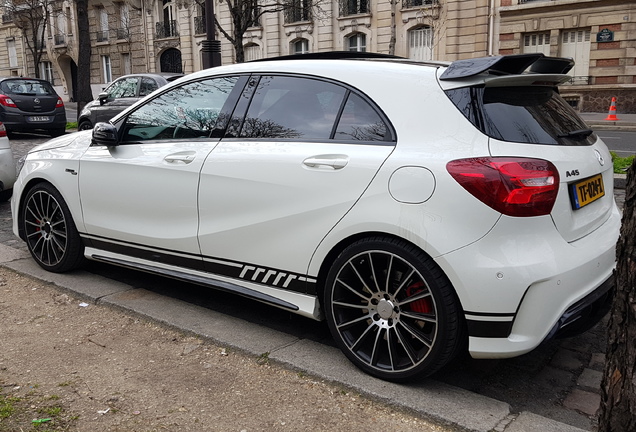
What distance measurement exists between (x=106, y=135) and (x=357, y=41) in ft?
94.1

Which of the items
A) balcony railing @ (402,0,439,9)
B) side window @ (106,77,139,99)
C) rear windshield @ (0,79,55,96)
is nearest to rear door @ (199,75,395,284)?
side window @ (106,77,139,99)

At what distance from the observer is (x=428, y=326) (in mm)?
2959

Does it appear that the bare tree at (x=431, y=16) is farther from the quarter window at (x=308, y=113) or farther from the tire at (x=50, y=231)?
the quarter window at (x=308, y=113)

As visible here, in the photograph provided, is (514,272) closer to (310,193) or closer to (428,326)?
(428,326)

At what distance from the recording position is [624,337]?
1.81 metres

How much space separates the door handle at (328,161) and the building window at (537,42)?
24787 mm

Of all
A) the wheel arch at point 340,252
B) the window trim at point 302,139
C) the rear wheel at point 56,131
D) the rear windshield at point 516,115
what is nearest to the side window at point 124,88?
the rear wheel at point 56,131

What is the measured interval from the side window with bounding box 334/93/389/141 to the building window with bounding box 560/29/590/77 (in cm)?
2406

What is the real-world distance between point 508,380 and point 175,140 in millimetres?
2468

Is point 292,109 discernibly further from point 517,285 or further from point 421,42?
point 421,42

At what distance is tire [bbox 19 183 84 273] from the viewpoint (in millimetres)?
4594

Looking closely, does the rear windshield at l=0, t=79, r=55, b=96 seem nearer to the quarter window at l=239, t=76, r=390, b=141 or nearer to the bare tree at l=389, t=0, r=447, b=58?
the quarter window at l=239, t=76, r=390, b=141

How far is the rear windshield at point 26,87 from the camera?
15.4 m

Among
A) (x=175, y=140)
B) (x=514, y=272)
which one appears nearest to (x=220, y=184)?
(x=175, y=140)
